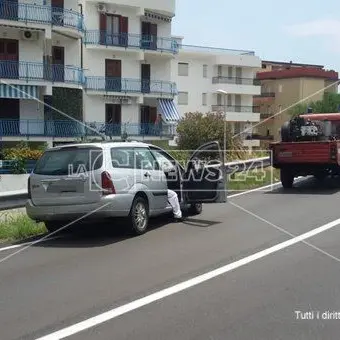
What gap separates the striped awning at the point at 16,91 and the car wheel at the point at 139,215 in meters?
27.2

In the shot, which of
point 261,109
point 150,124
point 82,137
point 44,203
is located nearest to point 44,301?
point 44,203

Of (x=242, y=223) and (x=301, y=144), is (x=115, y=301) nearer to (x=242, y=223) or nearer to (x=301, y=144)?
(x=242, y=223)

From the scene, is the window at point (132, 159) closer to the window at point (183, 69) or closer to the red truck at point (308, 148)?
the red truck at point (308, 148)

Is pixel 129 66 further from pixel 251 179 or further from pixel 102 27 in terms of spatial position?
pixel 251 179

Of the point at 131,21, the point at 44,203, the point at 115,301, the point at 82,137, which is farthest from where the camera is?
the point at 131,21

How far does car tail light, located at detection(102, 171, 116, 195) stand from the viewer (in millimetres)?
10188

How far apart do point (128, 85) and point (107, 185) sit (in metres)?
37.0

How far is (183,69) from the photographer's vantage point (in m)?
67.1

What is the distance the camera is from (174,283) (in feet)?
23.6

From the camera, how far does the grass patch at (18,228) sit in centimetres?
1074

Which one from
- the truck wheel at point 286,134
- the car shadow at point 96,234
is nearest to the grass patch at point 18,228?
the car shadow at point 96,234

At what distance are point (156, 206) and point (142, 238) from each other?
1047mm

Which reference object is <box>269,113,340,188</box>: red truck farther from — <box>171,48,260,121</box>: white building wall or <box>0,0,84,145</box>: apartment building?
<box>171,48,260,121</box>: white building wall

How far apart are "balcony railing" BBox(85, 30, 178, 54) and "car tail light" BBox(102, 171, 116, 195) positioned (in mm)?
36479
